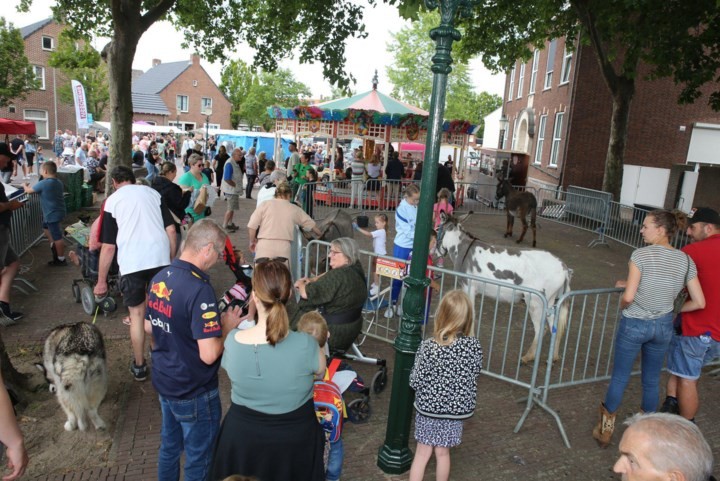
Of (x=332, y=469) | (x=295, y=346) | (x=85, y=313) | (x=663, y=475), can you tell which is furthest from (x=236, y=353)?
(x=85, y=313)

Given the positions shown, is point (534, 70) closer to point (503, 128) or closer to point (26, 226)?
point (503, 128)

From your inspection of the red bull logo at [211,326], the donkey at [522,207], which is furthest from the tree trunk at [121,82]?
the red bull logo at [211,326]

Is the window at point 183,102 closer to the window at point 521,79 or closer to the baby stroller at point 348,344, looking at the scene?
the window at point 521,79

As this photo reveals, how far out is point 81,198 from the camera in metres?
14.6

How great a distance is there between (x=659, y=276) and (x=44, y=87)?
45.6 m

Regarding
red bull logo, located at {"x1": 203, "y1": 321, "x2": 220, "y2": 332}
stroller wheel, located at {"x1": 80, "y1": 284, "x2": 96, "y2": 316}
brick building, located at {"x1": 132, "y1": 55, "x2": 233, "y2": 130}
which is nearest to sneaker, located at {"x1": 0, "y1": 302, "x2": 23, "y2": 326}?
stroller wheel, located at {"x1": 80, "y1": 284, "x2": 96, "y2": 316}

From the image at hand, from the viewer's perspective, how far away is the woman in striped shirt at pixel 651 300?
13.7 ft

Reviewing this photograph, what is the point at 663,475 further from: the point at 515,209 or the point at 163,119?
the point at 163,119

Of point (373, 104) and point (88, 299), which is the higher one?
point (373, 104)

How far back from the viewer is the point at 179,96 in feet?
171

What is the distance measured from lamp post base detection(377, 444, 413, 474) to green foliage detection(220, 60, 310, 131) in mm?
52441

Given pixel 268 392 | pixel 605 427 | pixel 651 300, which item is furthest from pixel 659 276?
pixel 268 392

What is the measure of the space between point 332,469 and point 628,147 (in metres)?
23.6

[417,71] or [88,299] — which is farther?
[417,71]
